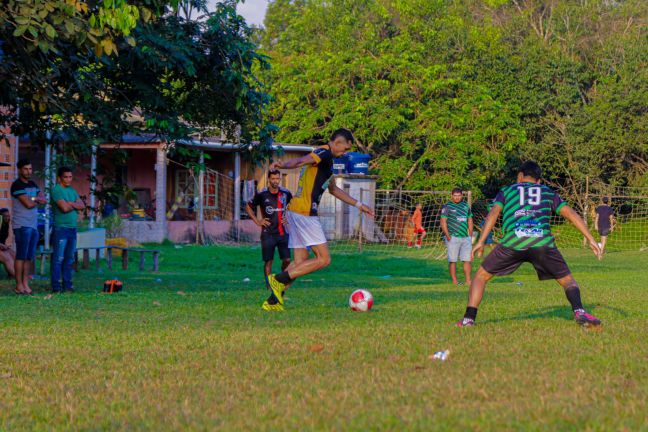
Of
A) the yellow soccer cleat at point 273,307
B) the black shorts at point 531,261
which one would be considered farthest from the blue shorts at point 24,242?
the black shorts at point 531,261

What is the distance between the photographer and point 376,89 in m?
41.3

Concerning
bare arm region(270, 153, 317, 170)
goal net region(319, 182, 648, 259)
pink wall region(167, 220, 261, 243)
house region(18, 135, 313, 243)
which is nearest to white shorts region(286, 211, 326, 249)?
bare arm region(270, 153, 317, 170)

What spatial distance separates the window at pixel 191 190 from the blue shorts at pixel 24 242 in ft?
73.2

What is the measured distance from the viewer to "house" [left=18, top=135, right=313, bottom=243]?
32.7 meters

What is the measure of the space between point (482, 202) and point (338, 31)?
1140 cm

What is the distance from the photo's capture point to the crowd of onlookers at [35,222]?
13984mm

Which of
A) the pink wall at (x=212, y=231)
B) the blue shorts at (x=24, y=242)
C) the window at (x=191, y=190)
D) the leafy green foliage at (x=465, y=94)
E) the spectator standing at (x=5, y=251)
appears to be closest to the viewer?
the blue shorts at (x=24, y=242)

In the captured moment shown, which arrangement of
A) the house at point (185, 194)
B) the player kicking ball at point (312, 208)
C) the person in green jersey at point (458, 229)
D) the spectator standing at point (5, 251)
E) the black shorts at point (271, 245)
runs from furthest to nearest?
the house at point (185, 194)
the person in green jersey at point (458, 229)
the spectator standing at point (5, 251)
the black shorts at point (271, 245)
the player kicking ball at point (312, 208)

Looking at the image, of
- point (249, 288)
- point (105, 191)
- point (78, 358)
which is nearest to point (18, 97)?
point (105, 191)

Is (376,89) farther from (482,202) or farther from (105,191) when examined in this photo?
(105,191)

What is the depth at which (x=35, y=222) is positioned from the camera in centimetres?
1438

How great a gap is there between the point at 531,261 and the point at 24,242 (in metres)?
8.19

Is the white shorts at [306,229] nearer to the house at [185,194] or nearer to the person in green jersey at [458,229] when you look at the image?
the person in green jersey at [458,229]

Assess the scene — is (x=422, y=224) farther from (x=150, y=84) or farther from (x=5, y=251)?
(x=150, y=84)
